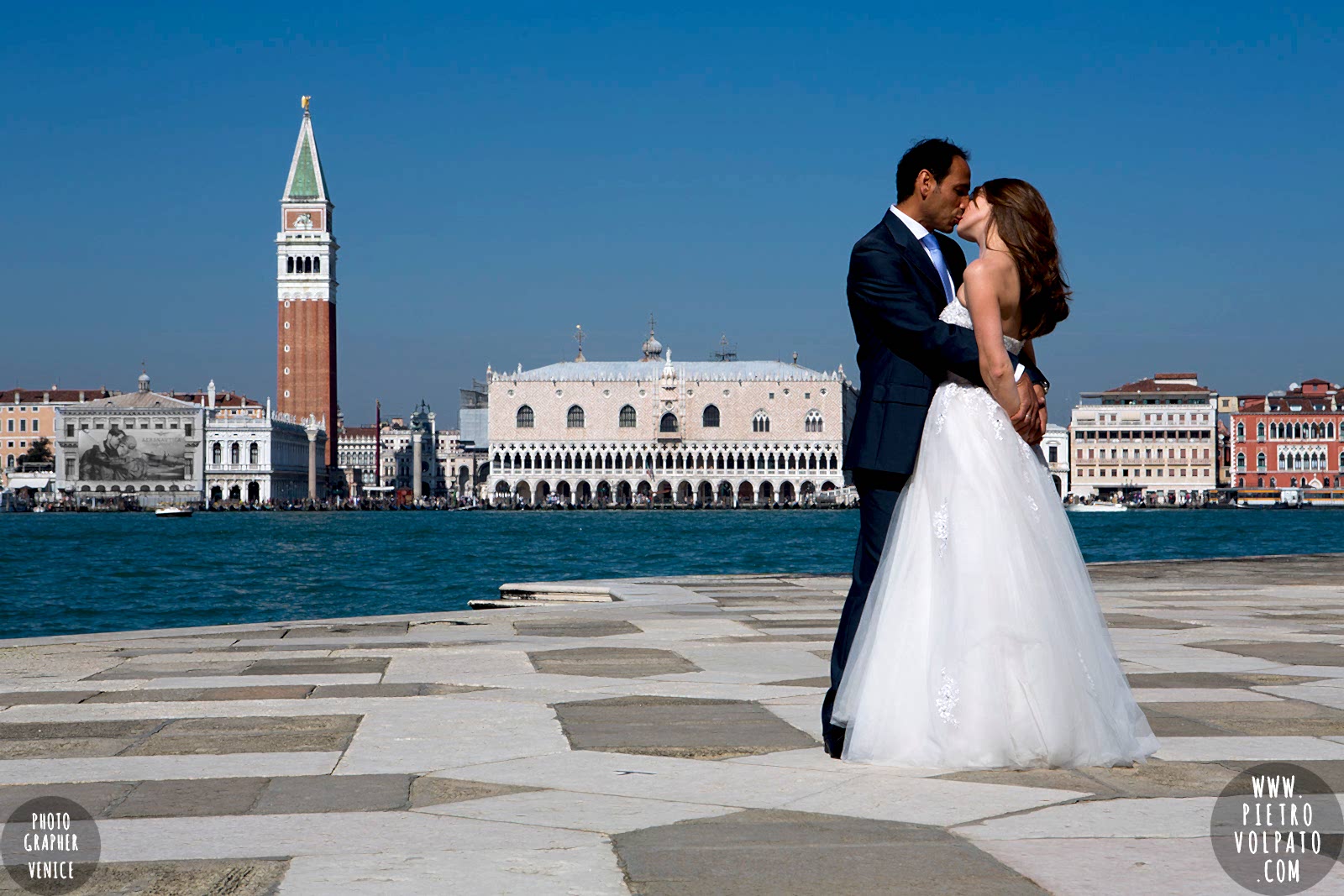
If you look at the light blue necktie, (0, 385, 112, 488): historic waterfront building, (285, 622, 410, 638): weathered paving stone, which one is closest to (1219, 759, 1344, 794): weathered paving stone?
the light blue necktie

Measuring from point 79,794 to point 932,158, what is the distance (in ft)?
8.36

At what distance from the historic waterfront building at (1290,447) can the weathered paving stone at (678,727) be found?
99695 millimetres

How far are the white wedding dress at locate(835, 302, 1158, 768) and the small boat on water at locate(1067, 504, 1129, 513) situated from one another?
302ft

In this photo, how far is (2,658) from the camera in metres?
6.55

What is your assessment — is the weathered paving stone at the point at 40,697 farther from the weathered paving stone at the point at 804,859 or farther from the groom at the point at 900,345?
the weathered paving stone at the point at 804,859

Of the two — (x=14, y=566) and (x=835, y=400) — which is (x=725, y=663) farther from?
(x=835, y=400)

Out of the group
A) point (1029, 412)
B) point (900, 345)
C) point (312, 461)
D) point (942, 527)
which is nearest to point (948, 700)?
point (942, 527)

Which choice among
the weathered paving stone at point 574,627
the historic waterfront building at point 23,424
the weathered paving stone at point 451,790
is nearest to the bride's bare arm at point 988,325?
the weathered paving stone at point 451,790

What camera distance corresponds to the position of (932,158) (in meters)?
3.88

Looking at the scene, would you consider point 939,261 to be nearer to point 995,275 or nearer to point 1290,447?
point 995,275

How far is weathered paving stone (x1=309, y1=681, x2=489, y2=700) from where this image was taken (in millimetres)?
4945

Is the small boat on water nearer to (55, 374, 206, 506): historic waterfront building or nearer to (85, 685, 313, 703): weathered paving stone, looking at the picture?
(55, 374, 206, 506): historic waterfront building

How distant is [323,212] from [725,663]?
10504cm

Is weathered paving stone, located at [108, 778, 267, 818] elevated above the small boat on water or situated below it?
above
